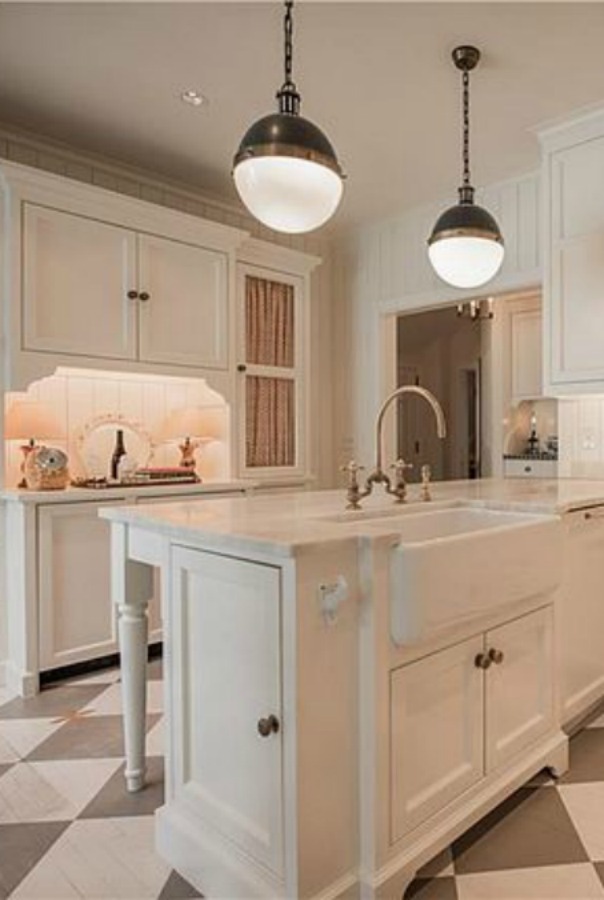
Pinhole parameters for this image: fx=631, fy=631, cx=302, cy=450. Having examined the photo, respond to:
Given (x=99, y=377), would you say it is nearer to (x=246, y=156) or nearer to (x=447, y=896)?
(x=246, y=156)

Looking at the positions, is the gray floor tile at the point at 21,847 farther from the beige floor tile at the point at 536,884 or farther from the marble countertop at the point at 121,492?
the marble countertop at the point at 121,492

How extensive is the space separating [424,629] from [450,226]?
1507 mm

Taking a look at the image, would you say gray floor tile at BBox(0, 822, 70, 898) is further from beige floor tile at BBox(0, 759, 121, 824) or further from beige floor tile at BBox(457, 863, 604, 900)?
beige floor tile at BBox(457, 863, 604, 900)

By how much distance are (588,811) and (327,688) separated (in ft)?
3.55

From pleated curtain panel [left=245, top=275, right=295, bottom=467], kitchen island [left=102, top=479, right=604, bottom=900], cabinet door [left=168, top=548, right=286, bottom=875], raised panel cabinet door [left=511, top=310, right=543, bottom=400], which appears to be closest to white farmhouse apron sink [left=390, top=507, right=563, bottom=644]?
kitchen island [left=102, top=479, right=604, bottom=900]

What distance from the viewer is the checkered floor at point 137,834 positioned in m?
1.55

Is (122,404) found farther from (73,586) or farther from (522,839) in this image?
(522,839)

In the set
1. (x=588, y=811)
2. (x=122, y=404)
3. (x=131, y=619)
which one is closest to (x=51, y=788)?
(x=131, y=619)

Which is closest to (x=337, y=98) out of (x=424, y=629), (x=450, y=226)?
(x=450, y=226)

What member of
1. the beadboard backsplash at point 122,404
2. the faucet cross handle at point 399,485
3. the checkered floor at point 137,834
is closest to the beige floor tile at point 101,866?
the checkered floor at point 137,834

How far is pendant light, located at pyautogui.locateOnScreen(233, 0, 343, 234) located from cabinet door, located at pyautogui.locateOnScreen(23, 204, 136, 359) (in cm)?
153

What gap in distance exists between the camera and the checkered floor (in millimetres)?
1550

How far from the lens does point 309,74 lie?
264cm

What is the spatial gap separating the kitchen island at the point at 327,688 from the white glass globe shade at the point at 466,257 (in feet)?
3.31
